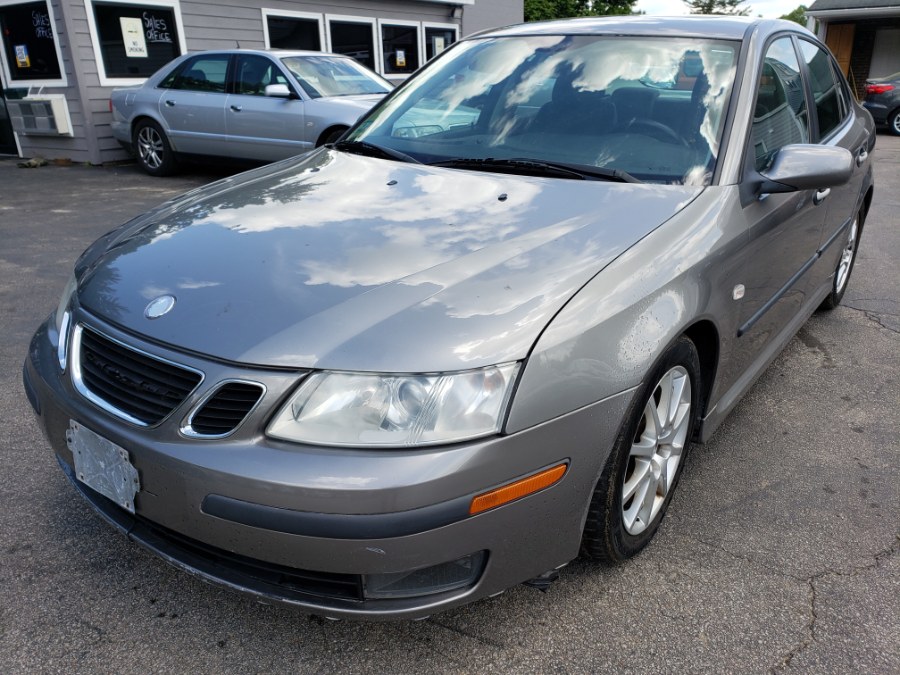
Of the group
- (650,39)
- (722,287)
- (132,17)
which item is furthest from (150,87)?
(722,287)

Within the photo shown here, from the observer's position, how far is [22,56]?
10320mm

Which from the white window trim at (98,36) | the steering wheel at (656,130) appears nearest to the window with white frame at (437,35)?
the white window trim at (98,36)

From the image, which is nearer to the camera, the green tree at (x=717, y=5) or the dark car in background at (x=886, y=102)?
the dark car in background at (x=886, y=102)

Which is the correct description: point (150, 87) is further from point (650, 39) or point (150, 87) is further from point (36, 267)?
point (650, 39)

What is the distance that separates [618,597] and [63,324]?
5.98ft

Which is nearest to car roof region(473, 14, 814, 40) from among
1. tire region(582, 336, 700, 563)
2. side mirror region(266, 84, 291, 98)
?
tire region(582, 336, 700, 563)

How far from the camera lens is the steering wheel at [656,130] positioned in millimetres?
2531

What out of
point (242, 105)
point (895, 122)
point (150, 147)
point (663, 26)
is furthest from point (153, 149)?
point (895, 122)

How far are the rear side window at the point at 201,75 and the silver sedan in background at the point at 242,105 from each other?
0.04 feet

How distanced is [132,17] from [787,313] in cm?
1008

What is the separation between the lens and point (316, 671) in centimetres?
184

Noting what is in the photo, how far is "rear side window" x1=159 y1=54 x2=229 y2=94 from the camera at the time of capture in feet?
29.1

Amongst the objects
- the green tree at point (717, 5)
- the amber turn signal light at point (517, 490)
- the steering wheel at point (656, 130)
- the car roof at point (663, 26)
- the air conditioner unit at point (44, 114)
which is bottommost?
the green tree at point (717, 5)

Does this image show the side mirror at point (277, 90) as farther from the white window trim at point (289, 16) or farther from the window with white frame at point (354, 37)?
the window with white frame at point (354, 37)
